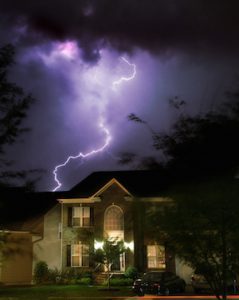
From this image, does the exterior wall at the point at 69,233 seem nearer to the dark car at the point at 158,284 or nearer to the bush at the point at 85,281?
the bush at the point at 85,281

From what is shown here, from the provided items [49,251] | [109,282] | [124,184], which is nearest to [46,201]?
[49,251]

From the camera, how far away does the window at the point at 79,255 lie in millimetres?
40250

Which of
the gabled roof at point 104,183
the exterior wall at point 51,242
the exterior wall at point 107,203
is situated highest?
the gabled roof at point 104,183

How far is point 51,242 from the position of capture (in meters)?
42.7

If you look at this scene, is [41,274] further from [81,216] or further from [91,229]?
[81,216]

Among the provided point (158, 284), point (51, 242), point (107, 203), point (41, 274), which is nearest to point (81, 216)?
point (107, 203)

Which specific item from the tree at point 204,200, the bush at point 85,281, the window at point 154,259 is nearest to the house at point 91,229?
the window at point 154,259

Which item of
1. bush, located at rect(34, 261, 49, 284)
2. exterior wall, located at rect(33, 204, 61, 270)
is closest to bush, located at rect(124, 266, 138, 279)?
bush, located at rect(34, 261, 49, 284)

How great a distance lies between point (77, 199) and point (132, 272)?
8358mm

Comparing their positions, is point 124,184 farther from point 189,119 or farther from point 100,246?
point 189,119

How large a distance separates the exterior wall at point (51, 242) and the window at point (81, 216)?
210 centimetres

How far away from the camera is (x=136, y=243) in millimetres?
38344

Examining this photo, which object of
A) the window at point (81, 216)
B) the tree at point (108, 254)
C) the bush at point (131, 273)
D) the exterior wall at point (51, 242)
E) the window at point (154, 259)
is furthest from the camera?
the exterior wall at point (51, 242)

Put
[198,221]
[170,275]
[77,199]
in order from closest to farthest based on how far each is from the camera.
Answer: [198,221] → [170,275] → [77,199]
